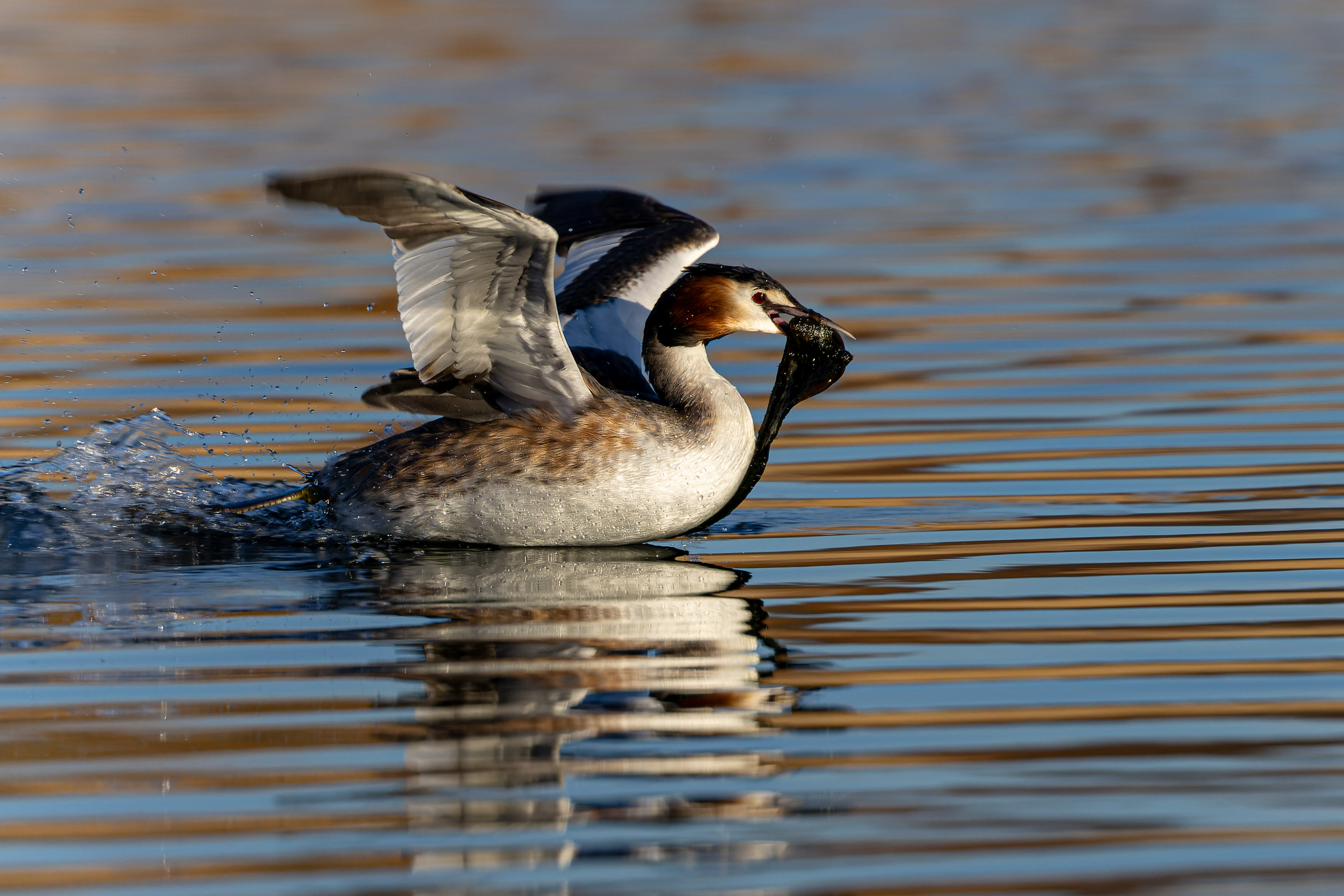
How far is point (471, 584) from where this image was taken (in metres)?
7.68

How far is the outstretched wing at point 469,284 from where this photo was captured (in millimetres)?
7164

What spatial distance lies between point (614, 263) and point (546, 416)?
1.96 metres

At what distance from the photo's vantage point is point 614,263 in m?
10.1

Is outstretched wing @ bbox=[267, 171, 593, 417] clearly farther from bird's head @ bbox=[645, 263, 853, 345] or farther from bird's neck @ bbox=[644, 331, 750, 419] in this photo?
bird's head @ bbox=[645, 263, 853, 345]

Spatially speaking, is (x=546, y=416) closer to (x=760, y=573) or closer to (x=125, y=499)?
(x=760, y=573)

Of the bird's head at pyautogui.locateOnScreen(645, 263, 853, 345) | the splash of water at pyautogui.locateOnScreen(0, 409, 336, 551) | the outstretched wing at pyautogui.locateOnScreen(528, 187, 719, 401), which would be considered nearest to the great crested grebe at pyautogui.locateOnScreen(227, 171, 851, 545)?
the bird's head at pyautogui.locateOnScreen(645, 263, 853, 345)

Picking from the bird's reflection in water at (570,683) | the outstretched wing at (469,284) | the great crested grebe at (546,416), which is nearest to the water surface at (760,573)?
the bird's reflection in water at (570,683)

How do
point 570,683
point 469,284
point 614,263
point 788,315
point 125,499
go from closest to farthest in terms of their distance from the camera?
1. point 570,683
2. point 469,284
3. point 788,315
4. point 125,499
5. point 614,263

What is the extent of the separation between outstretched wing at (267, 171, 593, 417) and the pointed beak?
0.82 m

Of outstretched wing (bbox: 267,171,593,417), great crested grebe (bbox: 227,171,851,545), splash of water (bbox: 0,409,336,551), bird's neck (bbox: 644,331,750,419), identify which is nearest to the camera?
outstretched wing (bbox: 267,171,593,417)

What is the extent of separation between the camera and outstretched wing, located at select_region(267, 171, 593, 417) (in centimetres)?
716

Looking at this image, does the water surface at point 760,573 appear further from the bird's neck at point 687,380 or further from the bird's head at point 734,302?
the bird's head at point 734,302

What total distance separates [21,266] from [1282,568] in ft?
34.0

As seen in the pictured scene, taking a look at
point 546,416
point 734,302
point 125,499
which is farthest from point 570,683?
point 125,499
